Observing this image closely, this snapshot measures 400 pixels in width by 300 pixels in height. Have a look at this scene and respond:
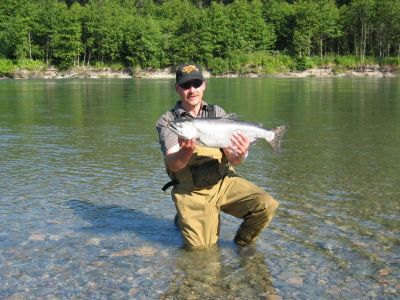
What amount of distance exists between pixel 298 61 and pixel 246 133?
91465 mm

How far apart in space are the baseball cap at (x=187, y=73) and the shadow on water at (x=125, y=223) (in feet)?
7.31

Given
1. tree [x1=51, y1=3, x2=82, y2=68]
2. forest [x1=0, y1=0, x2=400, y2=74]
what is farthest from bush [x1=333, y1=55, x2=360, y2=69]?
tree [x1=51, y1=3, x2=82, y2=68]

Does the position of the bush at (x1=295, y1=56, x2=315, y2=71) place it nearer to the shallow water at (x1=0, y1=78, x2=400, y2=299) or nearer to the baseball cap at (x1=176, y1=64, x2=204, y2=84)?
the shallow water at (x1=0, y1=78, x2=400, y2=299)

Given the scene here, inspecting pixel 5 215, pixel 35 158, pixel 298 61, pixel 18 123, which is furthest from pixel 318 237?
pixel 298 61

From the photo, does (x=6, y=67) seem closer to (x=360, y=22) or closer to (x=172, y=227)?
(x=360, y=22)

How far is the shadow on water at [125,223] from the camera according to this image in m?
7.21

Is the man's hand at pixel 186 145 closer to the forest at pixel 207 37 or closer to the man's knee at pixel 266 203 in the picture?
the man's knee at pixel 266 203

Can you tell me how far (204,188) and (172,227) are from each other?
4.56 feet

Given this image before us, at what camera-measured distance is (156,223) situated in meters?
7.79

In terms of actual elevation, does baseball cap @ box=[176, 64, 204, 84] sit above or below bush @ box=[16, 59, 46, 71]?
below

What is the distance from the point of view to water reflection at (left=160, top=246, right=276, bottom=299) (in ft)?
17.7

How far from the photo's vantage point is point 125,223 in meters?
7.79

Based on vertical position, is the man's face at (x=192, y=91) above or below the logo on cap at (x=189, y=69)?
below

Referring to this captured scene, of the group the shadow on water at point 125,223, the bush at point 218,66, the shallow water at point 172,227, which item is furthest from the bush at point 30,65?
the shadow on water at point 125,223
